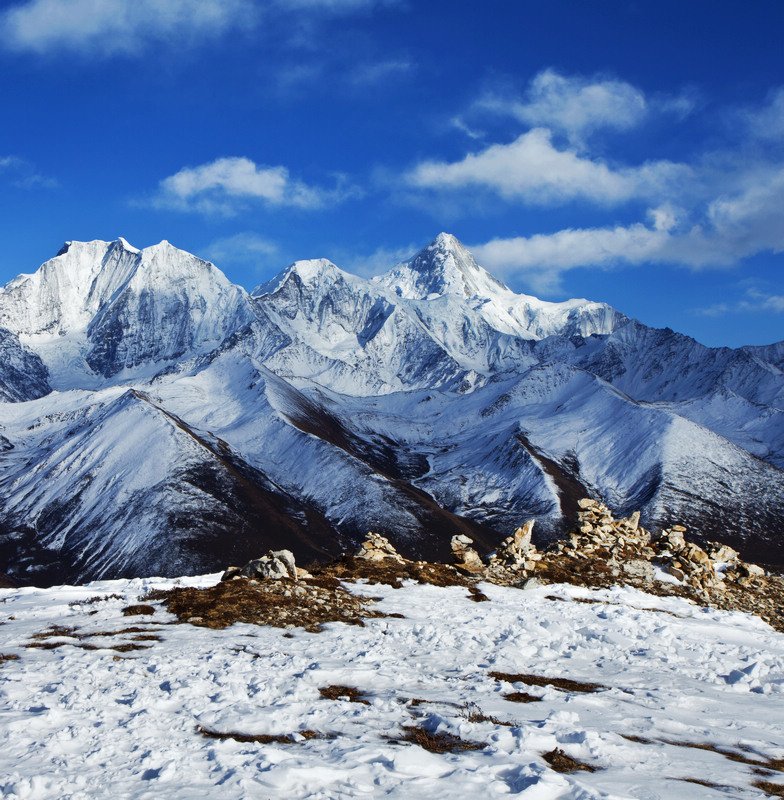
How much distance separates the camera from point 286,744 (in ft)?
46.5

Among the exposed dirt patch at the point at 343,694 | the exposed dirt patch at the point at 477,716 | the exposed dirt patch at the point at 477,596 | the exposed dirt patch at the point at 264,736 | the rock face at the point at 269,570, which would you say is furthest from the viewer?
the exposed dirt patch at the point at 477,596

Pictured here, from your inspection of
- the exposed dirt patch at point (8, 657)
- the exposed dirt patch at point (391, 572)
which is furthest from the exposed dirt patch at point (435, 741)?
the exposed dirt patch at point (391, 572)

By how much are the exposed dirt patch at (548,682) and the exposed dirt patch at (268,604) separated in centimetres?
643

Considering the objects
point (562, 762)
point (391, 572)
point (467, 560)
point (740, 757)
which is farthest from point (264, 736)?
point (467, 560)

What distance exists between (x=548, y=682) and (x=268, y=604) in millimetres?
10487

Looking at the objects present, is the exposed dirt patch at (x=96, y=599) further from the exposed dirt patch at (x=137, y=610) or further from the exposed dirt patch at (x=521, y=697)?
the exposed dirt patch at (x=521, y=697)

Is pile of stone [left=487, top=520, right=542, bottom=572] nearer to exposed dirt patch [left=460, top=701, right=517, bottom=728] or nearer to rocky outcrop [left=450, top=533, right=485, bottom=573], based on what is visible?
rocky outcrop [left=450, top=533, right=485, bottom=573]

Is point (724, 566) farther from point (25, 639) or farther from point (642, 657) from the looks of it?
point (25, 639)

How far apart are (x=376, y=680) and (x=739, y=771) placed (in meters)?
8.72

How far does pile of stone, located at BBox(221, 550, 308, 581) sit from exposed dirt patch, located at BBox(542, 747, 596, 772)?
16.2m

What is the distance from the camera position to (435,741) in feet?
47.5

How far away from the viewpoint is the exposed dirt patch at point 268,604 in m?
24.3

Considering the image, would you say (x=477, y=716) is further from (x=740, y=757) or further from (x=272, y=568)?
(x=272, y=568)

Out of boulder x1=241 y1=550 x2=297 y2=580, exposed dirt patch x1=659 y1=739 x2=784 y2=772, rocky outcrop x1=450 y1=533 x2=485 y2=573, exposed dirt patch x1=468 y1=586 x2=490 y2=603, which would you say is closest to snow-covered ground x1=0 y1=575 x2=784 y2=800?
exposed dirt patch x1=659 y1=739 x2=784 y2=772
